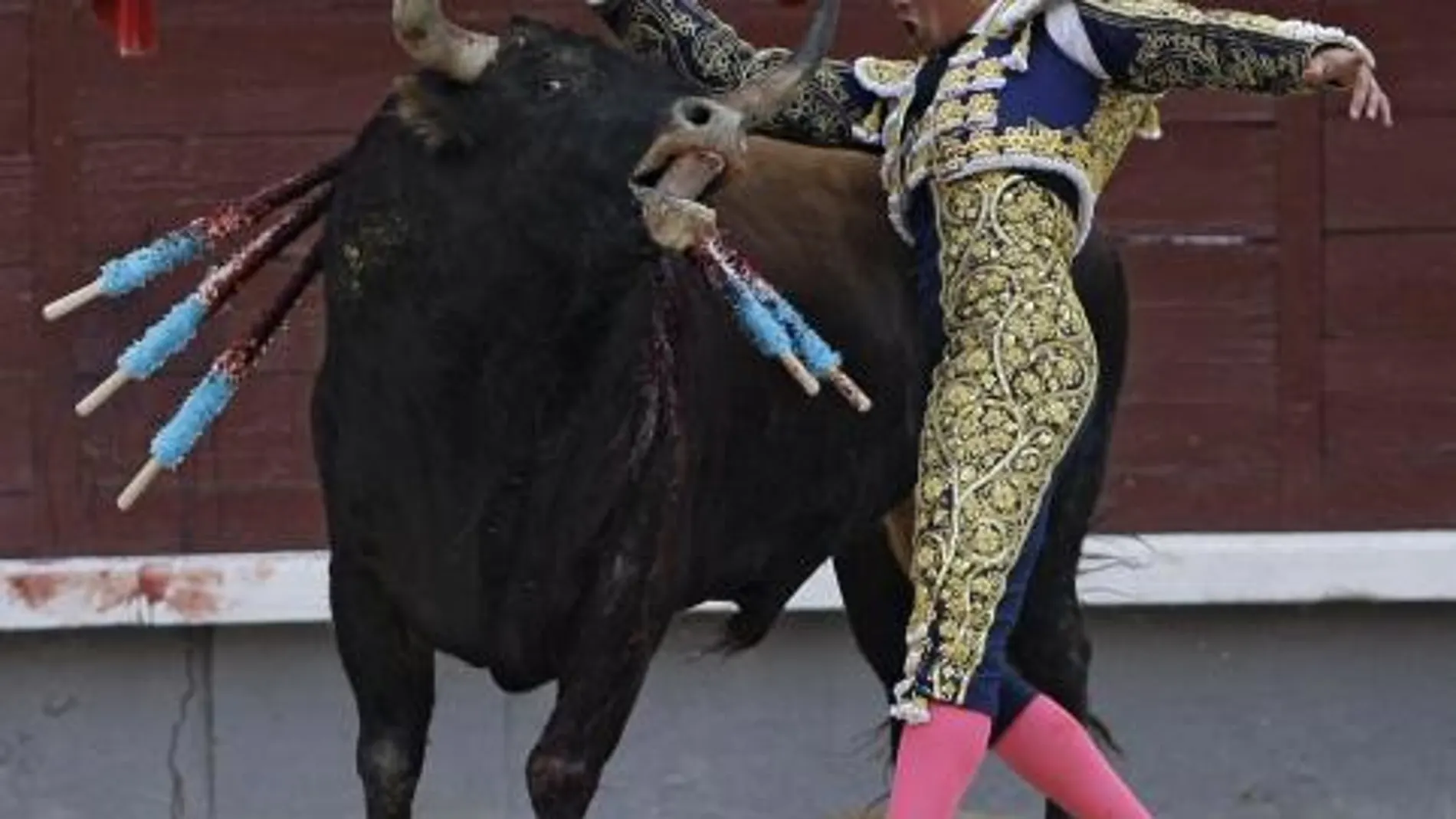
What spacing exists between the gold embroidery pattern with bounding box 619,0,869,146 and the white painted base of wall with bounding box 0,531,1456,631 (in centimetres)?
155

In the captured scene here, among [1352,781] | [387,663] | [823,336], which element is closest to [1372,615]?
[1352,781]

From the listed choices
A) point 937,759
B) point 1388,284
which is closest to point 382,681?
point 937,759

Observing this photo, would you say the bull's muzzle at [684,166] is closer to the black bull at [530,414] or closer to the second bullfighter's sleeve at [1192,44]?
the black bull at [530,414]

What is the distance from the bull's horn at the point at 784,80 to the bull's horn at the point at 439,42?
0.96 ft

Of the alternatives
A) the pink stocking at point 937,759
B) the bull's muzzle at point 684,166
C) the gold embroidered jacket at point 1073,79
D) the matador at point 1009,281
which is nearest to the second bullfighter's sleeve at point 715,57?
the gold embroidered jacket at point 1073,79

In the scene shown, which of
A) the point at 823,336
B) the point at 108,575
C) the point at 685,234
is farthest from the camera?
the point at 108,575

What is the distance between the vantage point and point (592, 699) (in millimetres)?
4762

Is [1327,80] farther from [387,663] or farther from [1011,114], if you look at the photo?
[387,663]

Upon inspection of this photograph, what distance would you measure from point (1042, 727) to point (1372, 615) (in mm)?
2108

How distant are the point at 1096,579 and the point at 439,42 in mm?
2694

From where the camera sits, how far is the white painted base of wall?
22.4 feet

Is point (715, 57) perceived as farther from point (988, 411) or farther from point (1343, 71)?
point (1343, 71)

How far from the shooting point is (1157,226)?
7.01 m

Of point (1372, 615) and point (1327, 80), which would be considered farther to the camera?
point (1372, 615)
